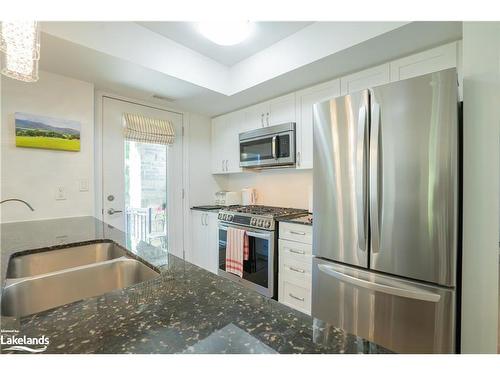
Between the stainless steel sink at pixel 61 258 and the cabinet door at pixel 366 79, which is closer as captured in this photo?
the stainless steel sink at pixel 61 258

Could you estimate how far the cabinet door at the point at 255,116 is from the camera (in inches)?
108

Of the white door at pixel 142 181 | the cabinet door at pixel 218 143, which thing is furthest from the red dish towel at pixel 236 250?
the cabinet door at pixel 218 143

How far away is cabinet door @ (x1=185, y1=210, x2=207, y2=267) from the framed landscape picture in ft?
4.90

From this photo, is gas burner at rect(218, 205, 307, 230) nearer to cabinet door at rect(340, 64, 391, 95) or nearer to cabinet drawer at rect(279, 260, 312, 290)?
cabinet drawer at rect(279, 260, 312, 290)

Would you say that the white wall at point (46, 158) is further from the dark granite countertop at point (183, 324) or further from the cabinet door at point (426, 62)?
the cabinet door at point (426, 62)

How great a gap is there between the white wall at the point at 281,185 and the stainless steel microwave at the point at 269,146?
12.5 inches

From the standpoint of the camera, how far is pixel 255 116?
2.82 meters

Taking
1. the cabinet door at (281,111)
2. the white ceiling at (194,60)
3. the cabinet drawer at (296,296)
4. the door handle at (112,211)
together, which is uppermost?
the white ceiling at (194,60)

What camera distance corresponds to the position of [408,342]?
4.20 feet

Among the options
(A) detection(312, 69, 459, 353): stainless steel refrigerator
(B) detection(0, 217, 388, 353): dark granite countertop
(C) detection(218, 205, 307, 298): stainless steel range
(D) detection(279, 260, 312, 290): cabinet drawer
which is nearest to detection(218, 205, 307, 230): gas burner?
(C) detection(218, 205, 307, 298): stainless steel range

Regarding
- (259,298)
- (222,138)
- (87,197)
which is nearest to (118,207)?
(87,197)

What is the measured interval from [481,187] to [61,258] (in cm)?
216

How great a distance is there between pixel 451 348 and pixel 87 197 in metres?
2.89

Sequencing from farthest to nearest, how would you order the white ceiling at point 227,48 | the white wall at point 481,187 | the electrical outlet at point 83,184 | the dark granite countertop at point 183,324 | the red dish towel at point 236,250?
the red dish towel at point 236,250 < the electrical outlet at point 83,184 < the white ceiling at point 227,48 < the white wall at point 481,187 < the dark granite countertop at point 183,324
